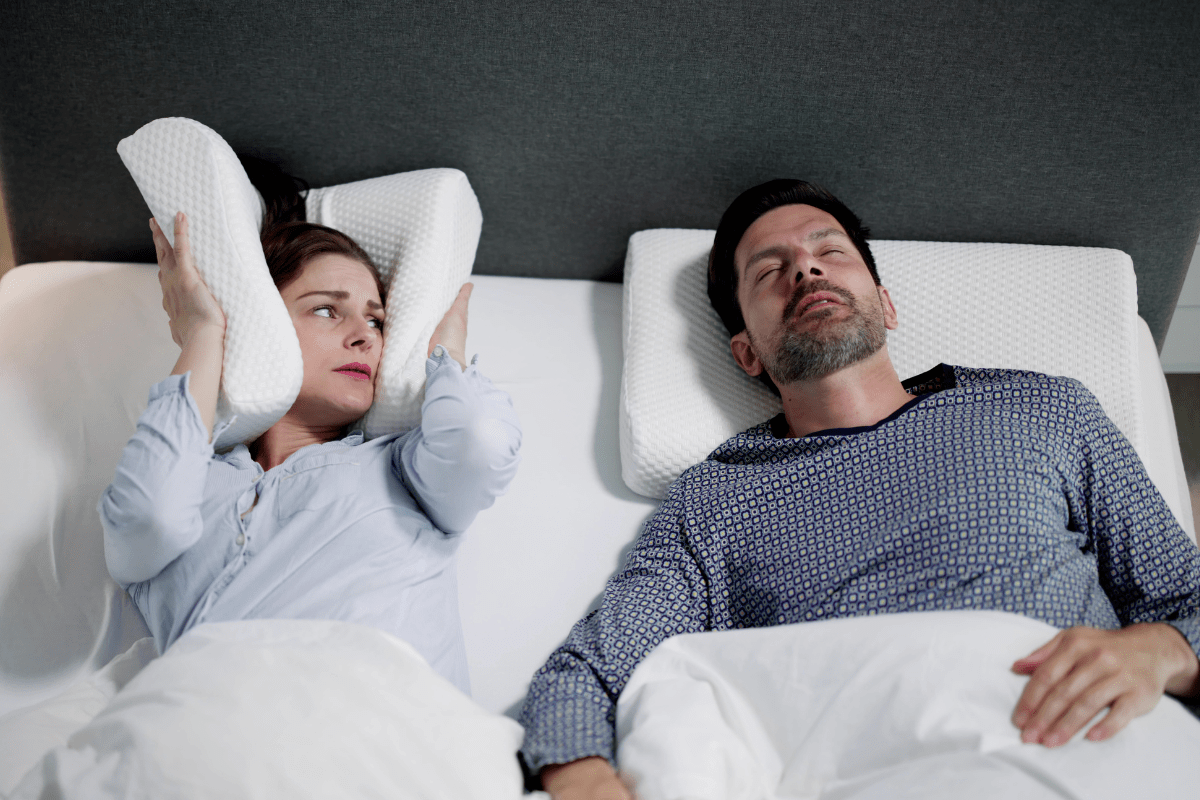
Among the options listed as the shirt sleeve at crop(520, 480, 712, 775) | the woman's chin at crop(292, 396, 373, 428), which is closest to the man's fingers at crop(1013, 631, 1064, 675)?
the shirt sleeve at crop(520, 480, 712, 775)

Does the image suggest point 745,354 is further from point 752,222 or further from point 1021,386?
point 1021,386

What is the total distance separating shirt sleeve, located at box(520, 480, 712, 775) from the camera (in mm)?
971

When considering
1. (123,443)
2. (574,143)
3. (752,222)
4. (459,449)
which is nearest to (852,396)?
(752,222)

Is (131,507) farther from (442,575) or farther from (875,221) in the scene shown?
(875,221)

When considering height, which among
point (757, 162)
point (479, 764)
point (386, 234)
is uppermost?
point (757, 162)

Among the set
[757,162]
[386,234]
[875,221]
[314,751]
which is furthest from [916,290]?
[314,751]

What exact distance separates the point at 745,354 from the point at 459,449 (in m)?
0.54

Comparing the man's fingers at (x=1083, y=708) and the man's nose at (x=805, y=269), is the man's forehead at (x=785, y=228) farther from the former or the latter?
the man's fingers at (x=1083, y=708)

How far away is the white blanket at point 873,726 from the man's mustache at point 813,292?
50 cm

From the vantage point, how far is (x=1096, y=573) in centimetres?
109

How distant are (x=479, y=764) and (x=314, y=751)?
16 centimetres

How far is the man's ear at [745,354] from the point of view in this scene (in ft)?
4.63

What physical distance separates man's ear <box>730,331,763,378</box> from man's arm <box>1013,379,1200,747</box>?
1.54ft

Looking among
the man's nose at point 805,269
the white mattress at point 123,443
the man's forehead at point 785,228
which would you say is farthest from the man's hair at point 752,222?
the white mattress at point 123,443
